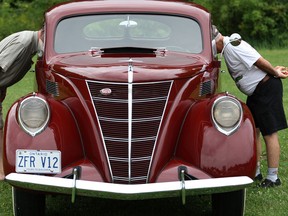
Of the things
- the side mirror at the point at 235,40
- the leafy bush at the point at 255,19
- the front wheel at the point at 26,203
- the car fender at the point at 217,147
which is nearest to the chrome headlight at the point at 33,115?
the front wheel at the point at 26,203

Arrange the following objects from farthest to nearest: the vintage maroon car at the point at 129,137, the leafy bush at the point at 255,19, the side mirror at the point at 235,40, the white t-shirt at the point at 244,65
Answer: the leafy bush at the point at 255,19
the white t-shirt at the point at 244,65
the side mirror at the point at 235,40
the vintage maroon car at the point at 129,137

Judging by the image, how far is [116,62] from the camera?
197 inches

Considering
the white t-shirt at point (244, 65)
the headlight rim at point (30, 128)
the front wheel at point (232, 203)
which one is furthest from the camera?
the white t-shirt at point (244, 65)

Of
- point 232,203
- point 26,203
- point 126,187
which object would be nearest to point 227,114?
point 232,203

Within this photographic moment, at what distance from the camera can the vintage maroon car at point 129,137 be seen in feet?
14.3

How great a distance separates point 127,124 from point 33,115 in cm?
68

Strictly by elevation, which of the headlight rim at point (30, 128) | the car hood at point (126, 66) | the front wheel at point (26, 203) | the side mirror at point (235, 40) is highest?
the side mirror at point (235, 40)

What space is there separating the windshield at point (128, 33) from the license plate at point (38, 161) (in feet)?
4.33

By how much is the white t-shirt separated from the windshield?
1.24ft

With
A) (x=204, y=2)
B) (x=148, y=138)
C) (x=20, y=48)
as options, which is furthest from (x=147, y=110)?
(x=204, y=2)

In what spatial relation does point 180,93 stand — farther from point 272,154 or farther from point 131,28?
point 272,154

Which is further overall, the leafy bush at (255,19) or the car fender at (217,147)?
the leafy bush at (255,19)

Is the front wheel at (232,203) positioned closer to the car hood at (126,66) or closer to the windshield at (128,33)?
the car hood at (126,66)

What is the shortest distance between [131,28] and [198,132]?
156cm
